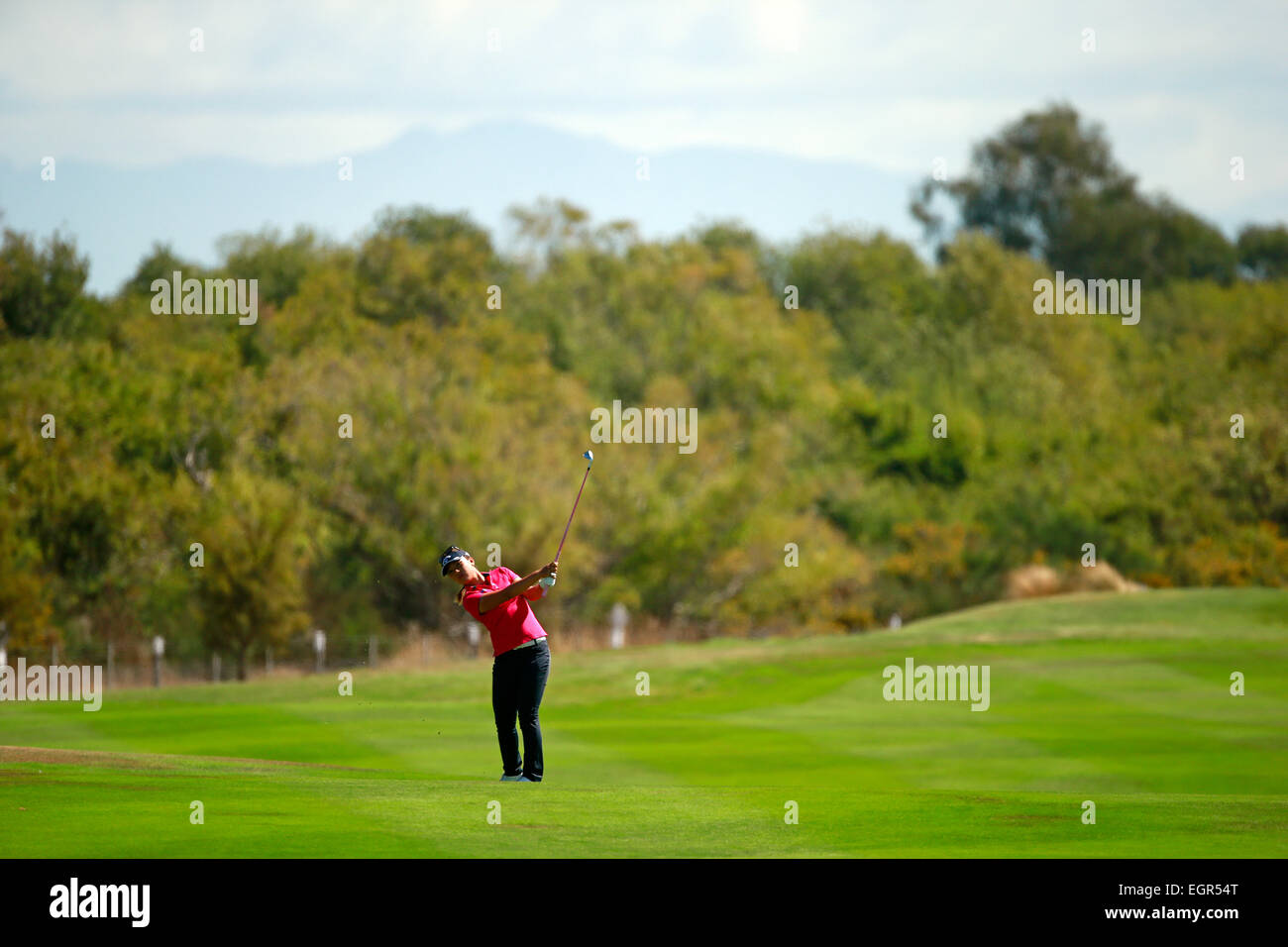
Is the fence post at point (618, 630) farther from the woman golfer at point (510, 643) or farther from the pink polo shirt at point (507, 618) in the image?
the pink polo shirt at point (507, 618)

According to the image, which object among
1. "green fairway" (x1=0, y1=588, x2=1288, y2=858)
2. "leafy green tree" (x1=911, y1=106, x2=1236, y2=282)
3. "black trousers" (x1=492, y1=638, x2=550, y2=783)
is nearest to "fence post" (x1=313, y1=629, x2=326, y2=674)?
"green fairway" (x1=0, y1=588, x2=1288, y2=858)

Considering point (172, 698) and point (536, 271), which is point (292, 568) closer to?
point (172, 698)

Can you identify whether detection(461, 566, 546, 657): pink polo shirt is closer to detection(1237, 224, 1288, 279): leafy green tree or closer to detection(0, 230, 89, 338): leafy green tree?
detection(0, 230, 89, 338): leafy green tree

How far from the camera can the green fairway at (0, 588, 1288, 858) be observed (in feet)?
34.8

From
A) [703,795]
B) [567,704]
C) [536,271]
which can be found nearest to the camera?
[703,795]

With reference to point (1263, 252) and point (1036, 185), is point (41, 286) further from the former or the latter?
point (1263, 252)

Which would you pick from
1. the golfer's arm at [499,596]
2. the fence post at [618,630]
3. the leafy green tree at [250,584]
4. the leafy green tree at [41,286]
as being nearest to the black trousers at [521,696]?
the golfer's arm at [499,596]

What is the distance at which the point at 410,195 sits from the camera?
7444cm

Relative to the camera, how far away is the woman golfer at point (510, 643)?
12.9 m

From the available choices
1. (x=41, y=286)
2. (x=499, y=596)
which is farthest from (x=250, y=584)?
(x=499, y=596)

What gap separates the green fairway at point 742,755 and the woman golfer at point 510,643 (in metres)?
0.58

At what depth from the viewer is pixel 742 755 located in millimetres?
18719

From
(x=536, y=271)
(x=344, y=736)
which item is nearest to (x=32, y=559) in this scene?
(x=344, y=736)

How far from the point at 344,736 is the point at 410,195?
56.7 metres
